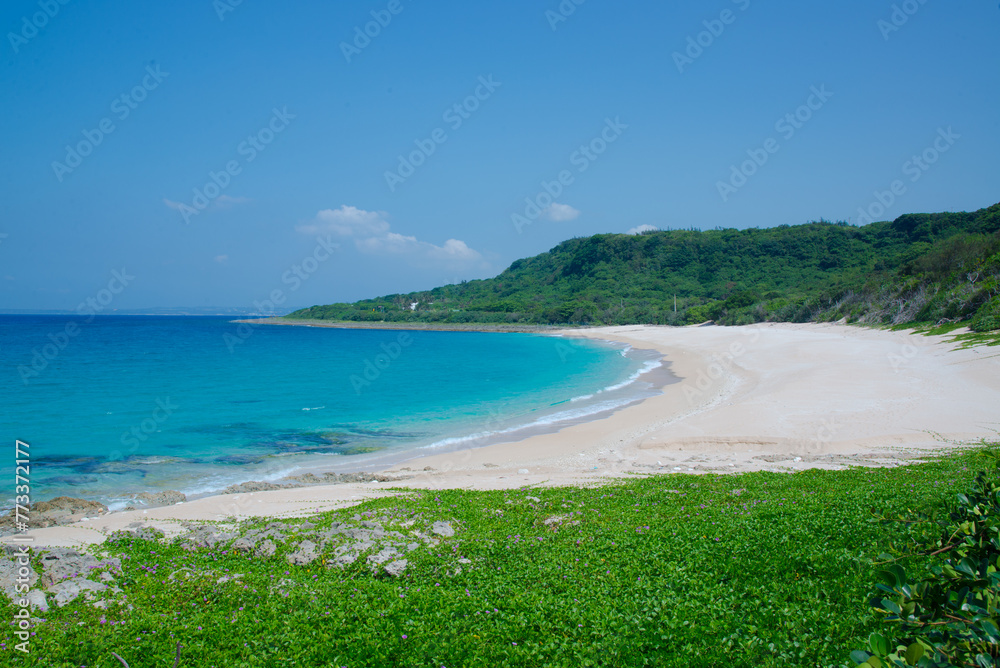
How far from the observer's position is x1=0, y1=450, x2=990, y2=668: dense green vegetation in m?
4.95

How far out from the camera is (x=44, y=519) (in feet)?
38.4

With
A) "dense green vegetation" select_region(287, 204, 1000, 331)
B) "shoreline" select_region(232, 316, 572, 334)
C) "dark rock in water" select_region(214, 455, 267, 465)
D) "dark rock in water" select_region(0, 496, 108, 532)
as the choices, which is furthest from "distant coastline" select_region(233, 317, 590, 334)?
"dark rock in water" select_region(0, 496, 108, 532)

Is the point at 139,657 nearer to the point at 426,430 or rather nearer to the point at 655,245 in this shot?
the point at 426,430

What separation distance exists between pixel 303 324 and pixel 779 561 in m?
178

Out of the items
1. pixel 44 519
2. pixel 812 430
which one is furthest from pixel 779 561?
pixel 44 519

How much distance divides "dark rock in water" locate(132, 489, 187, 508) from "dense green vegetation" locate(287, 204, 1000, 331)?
3958cm

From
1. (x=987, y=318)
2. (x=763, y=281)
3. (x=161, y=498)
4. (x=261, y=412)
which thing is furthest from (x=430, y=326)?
(x=161, y=498)

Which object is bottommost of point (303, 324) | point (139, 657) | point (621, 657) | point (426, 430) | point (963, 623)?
point (621, 657)

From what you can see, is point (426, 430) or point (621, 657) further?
point (426, 430)

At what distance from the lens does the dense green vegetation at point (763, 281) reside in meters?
45.6

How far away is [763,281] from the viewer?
12300 centimetres

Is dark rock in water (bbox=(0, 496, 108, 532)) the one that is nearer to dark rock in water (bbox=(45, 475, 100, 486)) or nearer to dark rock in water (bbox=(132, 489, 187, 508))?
dark rock in water (bbox=(132, 489, 187, 508))

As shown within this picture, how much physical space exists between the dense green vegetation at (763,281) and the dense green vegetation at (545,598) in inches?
1297

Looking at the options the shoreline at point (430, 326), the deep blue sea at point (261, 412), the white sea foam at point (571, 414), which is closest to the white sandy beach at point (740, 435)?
the white sea foam at point (571, 414)
